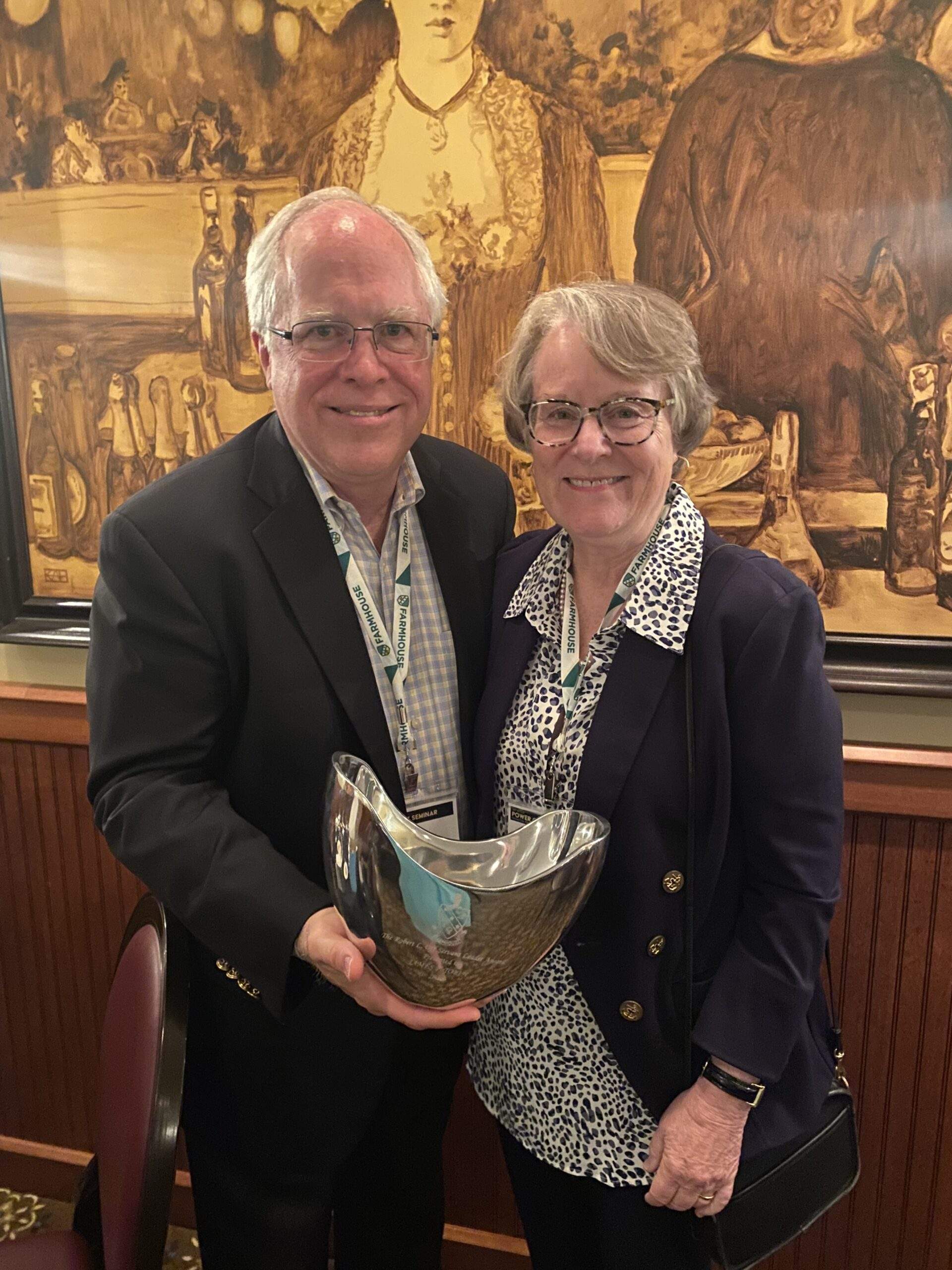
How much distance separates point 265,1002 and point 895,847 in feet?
3.64

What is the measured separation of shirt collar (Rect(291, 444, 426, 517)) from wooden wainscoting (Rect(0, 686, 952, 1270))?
882 millimetres

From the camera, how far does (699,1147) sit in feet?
3.51

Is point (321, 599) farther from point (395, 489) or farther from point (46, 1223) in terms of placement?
point (46, 1223)

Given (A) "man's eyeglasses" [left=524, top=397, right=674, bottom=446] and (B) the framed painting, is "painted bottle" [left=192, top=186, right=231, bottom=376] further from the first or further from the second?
(A) "man's eyeglasses" [left=524, top=397, right=674, bottom=446]

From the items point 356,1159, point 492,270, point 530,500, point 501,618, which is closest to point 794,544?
point 530,500

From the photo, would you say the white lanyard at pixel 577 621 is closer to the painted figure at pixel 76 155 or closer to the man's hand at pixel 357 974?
the man's hand at pixel 357 974

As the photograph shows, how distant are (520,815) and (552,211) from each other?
40.5 inches

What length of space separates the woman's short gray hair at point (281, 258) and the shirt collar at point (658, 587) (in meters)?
0.38

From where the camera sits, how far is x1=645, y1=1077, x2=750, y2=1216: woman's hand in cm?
107

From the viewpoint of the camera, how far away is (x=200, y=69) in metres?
1.62

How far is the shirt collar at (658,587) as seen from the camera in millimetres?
1076

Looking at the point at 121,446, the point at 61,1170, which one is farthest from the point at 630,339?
the point at 61,1170

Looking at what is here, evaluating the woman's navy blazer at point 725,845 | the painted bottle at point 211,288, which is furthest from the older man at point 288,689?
the painted bottle at point 211,288

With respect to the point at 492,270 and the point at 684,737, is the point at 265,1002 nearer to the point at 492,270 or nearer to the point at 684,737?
the point at 684,737
